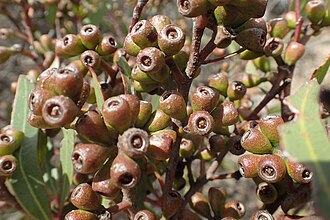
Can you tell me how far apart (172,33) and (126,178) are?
31cm

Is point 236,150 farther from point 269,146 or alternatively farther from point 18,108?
point 18,108

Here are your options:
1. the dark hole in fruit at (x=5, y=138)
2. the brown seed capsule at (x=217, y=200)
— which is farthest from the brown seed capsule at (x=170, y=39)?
the dark hole in fruit at (x=5, y=138)

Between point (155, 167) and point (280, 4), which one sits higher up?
point (155, 167)

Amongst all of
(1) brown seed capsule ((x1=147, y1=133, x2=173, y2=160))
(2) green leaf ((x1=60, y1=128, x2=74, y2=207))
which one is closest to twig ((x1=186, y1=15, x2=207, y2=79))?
(1) brown seed capsule ((x1=147, y1=133, x2=173, y2=160))

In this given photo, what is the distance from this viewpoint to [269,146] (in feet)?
3.30

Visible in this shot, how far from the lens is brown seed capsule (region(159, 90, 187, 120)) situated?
990mm

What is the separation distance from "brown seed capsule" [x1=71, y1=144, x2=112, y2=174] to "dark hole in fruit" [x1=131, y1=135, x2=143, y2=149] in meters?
0.08

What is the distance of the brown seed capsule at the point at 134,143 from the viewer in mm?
853

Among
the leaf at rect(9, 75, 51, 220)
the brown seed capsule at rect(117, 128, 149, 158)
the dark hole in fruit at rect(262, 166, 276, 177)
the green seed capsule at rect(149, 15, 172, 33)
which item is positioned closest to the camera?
the brown seed capsule at rect(117, 128, 149, 158)

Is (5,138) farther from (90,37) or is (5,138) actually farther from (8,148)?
(90,37)

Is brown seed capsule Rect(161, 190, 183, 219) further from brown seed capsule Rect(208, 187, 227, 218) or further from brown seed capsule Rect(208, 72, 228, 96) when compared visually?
brown seed capsule Rect(208, 72, 228, 96)

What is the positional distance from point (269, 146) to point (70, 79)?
430mm

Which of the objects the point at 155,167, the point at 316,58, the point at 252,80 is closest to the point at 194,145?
the point at 155,167

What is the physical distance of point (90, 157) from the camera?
89 centimetres
